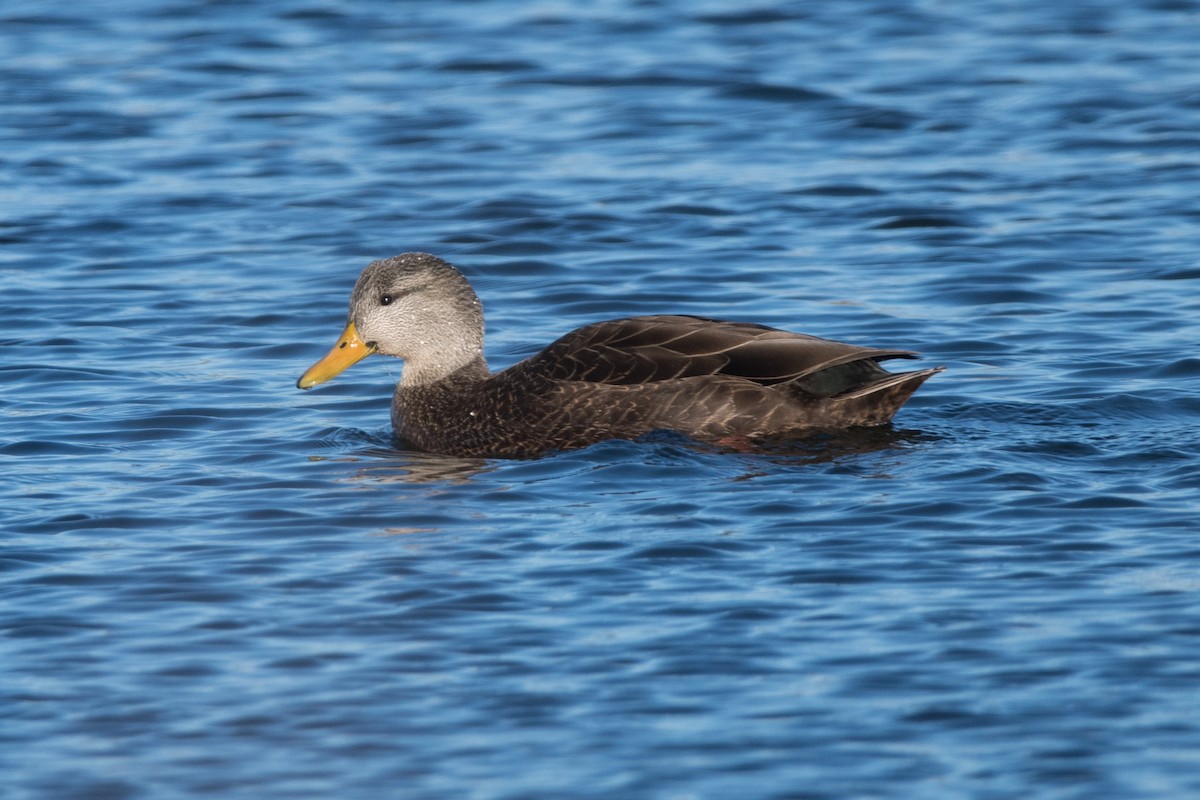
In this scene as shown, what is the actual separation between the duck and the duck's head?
21 cm

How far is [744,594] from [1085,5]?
15237 mm

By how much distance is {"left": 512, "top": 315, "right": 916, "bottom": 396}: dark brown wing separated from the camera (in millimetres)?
9781

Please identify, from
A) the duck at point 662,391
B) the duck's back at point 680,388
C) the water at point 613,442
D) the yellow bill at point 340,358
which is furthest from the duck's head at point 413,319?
the duck's back at point 680,388

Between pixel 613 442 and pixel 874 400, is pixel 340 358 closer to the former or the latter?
pixel 613 442

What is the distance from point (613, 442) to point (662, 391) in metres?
0.37

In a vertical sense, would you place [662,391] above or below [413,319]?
below

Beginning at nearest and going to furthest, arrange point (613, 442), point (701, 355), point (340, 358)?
point (613, 442) < point (701, 355) < point (340, 358)

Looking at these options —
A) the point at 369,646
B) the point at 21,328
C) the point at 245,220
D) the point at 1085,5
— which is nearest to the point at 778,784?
the point at 369,646

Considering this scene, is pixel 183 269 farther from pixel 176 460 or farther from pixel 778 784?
pixel 778 784

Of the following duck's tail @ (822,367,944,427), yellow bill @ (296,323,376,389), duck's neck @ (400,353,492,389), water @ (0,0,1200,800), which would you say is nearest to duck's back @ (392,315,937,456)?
duck's tail @ (822,367,944,427)

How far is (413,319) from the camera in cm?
1078

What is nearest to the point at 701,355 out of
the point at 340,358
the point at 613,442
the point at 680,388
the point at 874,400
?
the point at 680,388

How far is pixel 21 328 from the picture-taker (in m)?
12.8

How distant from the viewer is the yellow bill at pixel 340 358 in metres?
10.6
